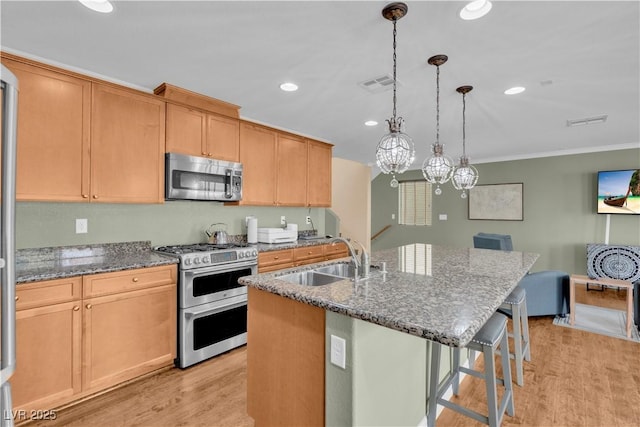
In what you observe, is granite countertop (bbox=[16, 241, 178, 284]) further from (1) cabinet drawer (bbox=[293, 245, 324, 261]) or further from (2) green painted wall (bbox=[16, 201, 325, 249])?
(1) cabinet drawer (bbox=[293, 245, 324, 261])

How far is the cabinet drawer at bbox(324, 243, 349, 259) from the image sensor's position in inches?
160

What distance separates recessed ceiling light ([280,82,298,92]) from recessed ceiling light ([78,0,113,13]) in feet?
4.32

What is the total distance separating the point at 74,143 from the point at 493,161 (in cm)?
663

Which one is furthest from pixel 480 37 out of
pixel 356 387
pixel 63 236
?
pixel 63 236

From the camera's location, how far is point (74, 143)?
7.34ft

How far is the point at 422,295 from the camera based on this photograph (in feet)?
4.51

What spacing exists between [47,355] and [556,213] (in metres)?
7.04

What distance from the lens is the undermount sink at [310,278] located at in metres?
1.81

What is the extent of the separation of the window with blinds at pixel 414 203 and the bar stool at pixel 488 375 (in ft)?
17.1

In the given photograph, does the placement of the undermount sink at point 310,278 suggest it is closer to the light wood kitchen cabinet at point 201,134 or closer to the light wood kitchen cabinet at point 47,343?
the light wood kitchen cabinet at point 47,343

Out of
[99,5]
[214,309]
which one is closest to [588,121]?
[214,309]

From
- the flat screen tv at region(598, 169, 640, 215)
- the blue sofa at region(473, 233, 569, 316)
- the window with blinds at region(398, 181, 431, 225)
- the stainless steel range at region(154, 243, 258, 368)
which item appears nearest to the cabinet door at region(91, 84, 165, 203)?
the stainless steel range at region(154, 243, 258, 368)

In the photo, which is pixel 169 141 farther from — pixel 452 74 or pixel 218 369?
pixel 452 74

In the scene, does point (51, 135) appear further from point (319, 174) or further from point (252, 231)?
point (319, 174)
